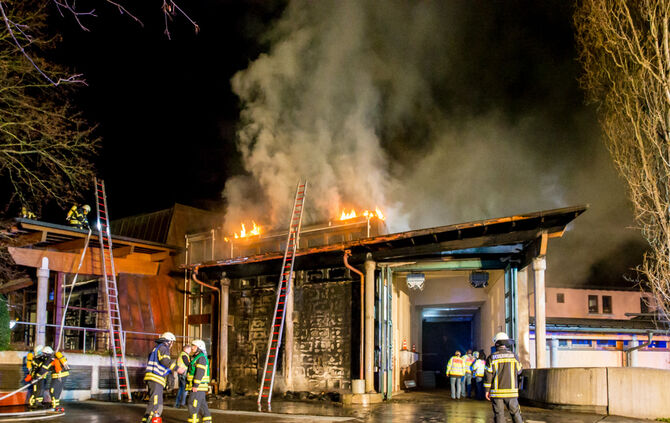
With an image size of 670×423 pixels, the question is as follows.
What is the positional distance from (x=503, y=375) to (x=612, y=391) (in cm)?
380

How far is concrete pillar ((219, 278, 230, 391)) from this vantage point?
1823cm

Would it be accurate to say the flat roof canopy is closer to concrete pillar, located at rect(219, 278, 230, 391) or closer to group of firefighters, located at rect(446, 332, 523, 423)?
concrete pillar, located at rect(219, 278, 230, 391)

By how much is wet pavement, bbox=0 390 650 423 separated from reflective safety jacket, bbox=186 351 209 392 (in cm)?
158

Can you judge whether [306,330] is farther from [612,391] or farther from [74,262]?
[612,391]

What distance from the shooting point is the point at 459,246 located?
14477 mm

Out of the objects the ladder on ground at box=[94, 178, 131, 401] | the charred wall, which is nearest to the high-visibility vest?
the charred wall

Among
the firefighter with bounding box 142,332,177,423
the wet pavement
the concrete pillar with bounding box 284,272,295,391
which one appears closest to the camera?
the firefighter with bounding box 142,332,177,423

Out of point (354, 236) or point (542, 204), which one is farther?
point (542, 204)

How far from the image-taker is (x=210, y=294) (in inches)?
807

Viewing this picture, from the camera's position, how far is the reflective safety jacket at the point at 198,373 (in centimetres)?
943

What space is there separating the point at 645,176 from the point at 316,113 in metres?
11.2

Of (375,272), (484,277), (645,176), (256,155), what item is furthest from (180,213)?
(645,176)

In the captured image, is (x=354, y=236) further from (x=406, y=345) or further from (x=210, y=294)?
(x=210, y=294)

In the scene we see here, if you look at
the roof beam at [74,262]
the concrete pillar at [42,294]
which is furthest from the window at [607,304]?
the concrete pillar at [42,294]
